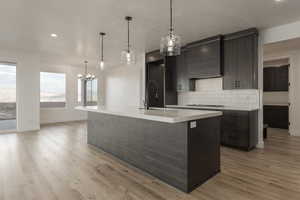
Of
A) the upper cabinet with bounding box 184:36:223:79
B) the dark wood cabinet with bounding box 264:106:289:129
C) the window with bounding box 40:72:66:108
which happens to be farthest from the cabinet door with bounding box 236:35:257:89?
the window with bounding box 40:72:66:108

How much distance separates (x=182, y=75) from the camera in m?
5.52

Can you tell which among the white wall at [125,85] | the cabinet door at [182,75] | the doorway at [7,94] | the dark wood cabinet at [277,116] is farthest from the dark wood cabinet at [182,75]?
the doorway at [7,94]

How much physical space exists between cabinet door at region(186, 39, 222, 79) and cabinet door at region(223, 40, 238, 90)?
6.3 inches

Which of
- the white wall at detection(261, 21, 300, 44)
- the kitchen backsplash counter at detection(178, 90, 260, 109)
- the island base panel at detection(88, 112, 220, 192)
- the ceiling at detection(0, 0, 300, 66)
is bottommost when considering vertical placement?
the island base panel at detection(88, 112, 220, 192)

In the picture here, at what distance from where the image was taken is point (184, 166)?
7.31 feet

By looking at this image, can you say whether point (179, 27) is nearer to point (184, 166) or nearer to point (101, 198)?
point (184, 166)

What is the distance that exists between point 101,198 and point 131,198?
36cm

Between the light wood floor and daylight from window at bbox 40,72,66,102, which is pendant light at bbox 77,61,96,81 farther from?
the light wood floor

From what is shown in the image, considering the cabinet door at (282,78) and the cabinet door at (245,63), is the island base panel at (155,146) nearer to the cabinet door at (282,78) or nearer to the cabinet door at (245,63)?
the cabinet door at (245,63)

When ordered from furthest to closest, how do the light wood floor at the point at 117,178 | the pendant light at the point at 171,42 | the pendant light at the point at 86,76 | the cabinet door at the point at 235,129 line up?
the pendant light at the point at 86,76
the cabinet door at the point at 235,129
the pendant light at the point at 171,42
the light wood floor at the point at 117,178

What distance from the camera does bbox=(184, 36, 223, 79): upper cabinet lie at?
454cm

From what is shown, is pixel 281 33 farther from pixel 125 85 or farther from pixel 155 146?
pixel 125 85

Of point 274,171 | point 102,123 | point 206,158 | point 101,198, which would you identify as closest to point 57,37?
point 102,123

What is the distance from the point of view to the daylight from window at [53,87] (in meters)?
8.09
